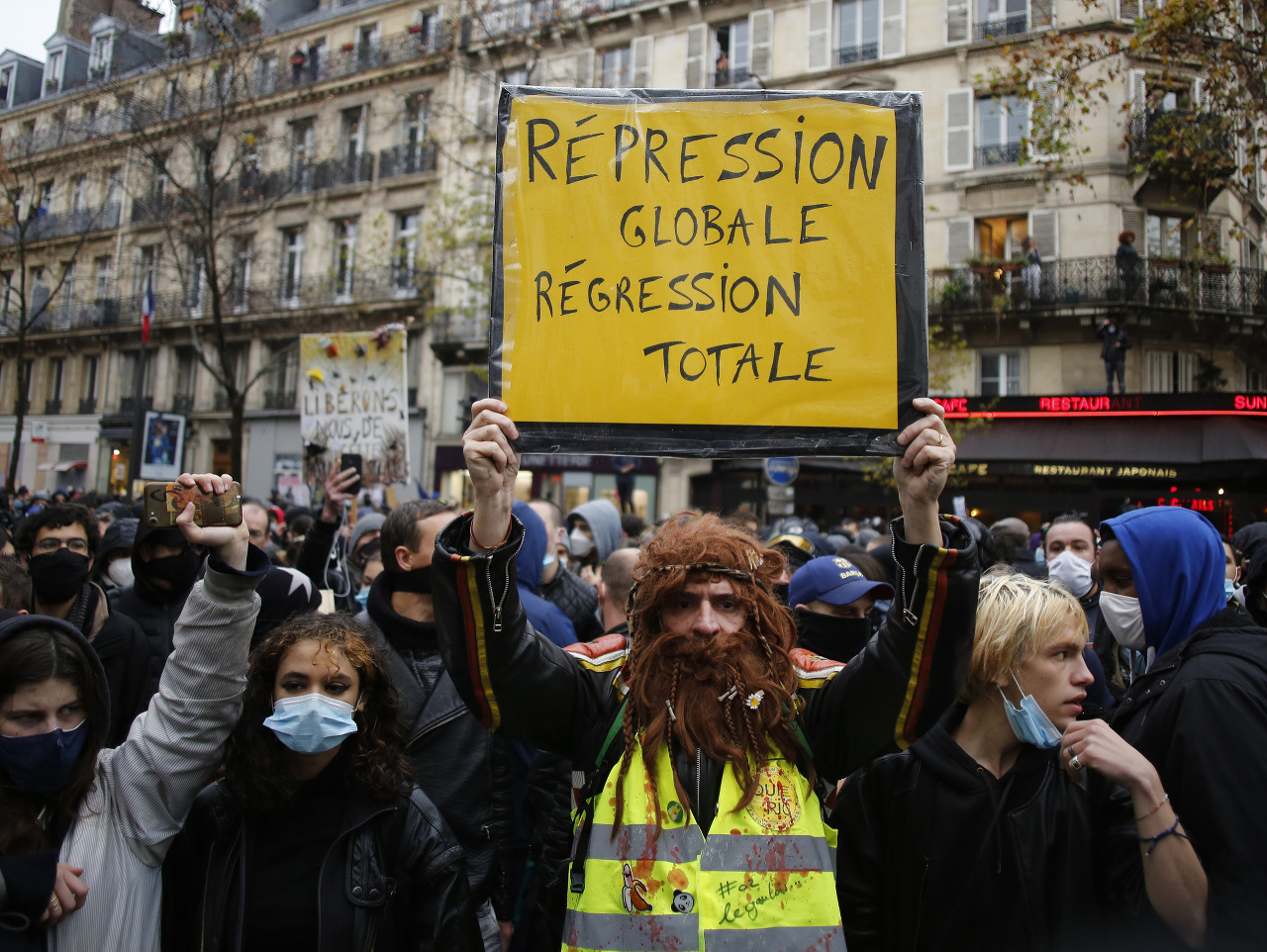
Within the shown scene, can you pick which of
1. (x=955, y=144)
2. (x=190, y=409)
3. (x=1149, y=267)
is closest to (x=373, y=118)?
(x=190, y=409)

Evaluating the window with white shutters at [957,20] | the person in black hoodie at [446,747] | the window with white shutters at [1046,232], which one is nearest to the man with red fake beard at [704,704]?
the person in black hoodie at [446,747]

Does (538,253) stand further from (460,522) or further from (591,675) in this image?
(591,675)

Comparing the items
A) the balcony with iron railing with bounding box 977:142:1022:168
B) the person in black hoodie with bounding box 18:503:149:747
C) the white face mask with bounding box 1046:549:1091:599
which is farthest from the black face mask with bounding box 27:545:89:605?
the balcony with iron railing with bounding box 977:142:1022:168

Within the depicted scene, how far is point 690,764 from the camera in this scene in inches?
73.3

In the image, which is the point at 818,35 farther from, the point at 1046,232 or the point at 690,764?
the point at 690,764

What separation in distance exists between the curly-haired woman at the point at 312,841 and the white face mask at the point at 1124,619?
7.44 ft

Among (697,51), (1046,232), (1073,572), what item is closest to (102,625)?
(1073,572)

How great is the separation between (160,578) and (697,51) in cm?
2267

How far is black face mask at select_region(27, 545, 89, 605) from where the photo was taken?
3209 millimetres

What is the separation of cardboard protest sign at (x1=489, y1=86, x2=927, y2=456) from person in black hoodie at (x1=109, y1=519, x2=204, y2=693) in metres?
2.16

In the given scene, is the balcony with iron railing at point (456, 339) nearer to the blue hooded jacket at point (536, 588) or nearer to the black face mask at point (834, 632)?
the blue hooded jacket at point (536, 588)

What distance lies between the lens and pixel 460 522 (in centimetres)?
190

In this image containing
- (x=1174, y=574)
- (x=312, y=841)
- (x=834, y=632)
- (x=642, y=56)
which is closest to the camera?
(x=312, y=841)

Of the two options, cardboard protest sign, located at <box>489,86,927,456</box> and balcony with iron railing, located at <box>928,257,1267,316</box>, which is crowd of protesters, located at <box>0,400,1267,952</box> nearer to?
cardboard protest sign, located at <box>489,86,927,456</box>
